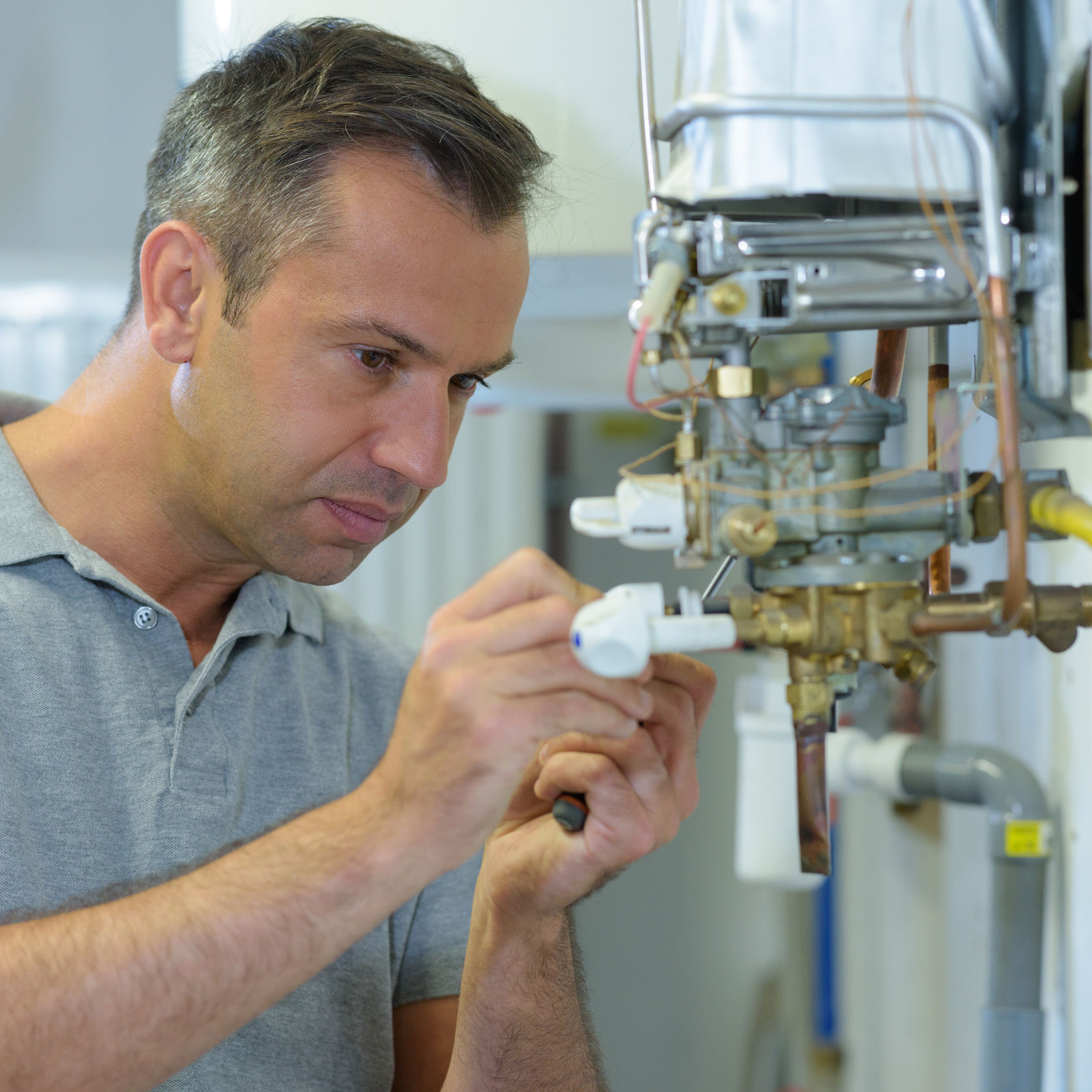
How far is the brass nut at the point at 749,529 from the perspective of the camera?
0.56m

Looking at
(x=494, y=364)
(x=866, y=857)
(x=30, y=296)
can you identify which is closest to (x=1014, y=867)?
(x=494, y=364)

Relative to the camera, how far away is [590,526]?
1.96 feet

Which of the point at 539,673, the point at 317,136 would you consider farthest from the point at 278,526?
the point at 539,673

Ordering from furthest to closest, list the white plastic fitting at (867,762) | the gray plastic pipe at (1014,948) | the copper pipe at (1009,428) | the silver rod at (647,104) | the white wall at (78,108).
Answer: the white wall at (78,108) → the white plastic fitting at (867,762) → the gray plastic pipe at (1014,948) → the silver rod at (647,104) → the copper pipe at (1009,428)

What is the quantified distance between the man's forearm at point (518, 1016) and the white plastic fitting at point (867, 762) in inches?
22.1

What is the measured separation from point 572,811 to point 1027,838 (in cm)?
60

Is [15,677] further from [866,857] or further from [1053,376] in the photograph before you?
[866,857]

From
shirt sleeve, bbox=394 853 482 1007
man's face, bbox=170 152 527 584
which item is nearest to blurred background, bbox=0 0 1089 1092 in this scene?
man's face, bbox=170 152 527 584

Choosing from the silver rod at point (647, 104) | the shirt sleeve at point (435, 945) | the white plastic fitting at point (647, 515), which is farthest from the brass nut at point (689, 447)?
the shirt sleeve at point (435, 945)

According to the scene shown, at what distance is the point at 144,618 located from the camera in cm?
98

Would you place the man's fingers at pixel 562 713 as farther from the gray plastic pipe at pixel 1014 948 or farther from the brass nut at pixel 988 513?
the gray plastic pipe at pixel 1014 948

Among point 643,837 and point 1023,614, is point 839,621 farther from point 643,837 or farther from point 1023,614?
point 643,837

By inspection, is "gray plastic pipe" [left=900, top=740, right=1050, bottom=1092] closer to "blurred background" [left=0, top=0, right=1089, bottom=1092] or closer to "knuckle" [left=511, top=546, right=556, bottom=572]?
"blurred background" [left=0, top=0, right=1089, bottom=1092]

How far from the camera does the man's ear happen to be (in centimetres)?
98
